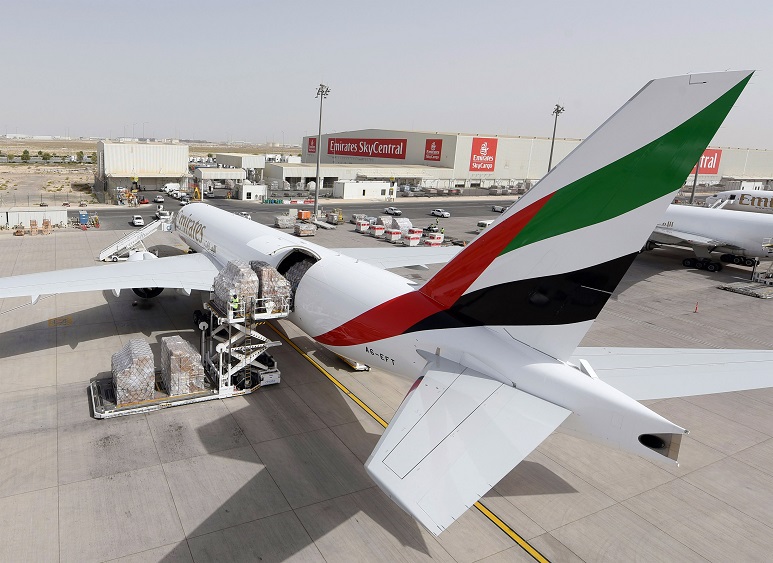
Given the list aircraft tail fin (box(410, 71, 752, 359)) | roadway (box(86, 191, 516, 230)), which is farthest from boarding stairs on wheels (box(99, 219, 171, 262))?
aircraft tail fin (box(410, 71, 752, 359))

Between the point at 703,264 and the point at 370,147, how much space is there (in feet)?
298

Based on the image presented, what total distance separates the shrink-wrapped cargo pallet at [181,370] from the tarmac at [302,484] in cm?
87

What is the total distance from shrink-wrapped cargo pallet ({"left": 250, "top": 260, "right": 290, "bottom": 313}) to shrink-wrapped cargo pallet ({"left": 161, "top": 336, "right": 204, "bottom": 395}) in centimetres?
309

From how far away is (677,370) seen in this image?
11680 mm

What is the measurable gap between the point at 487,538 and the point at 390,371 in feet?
17.3

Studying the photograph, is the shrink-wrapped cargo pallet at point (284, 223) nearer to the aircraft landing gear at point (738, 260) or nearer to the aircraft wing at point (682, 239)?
the aircraft wing at point (682, 239)

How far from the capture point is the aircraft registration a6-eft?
8.54 meters

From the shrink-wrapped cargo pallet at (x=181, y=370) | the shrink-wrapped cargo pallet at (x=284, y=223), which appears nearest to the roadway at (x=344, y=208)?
the shrink-wrapped cargo pallet at (x=284, y=223)

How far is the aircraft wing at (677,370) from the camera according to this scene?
10.9 meters

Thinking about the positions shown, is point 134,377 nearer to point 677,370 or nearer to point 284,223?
point 677,370

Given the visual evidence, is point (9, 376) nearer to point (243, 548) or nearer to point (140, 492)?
point (140, 492)

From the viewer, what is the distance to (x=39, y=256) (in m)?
40.2

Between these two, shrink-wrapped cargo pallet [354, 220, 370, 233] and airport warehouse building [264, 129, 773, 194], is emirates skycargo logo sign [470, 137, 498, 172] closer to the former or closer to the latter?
airport warehouse building [264, 129, 773, 194]

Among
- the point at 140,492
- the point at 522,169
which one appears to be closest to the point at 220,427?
the point at 140,492
